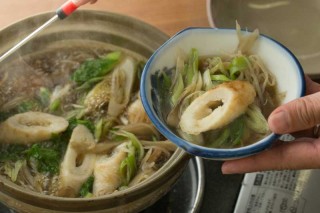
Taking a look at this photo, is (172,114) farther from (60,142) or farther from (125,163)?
(60,142)

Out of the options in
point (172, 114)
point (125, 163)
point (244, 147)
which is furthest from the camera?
point (125, 163)

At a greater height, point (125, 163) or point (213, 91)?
point (213, 91)

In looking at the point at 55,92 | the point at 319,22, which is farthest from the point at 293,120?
the point at 319,22

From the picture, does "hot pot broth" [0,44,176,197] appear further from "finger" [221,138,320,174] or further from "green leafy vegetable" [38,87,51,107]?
"finger" [221,138,320,174]

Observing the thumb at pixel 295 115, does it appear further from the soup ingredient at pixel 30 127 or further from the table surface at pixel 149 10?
the table surface at pixel 149 10

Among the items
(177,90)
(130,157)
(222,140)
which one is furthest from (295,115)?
(130,157)

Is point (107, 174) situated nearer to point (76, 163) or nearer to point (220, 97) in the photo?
point (76, 163)
